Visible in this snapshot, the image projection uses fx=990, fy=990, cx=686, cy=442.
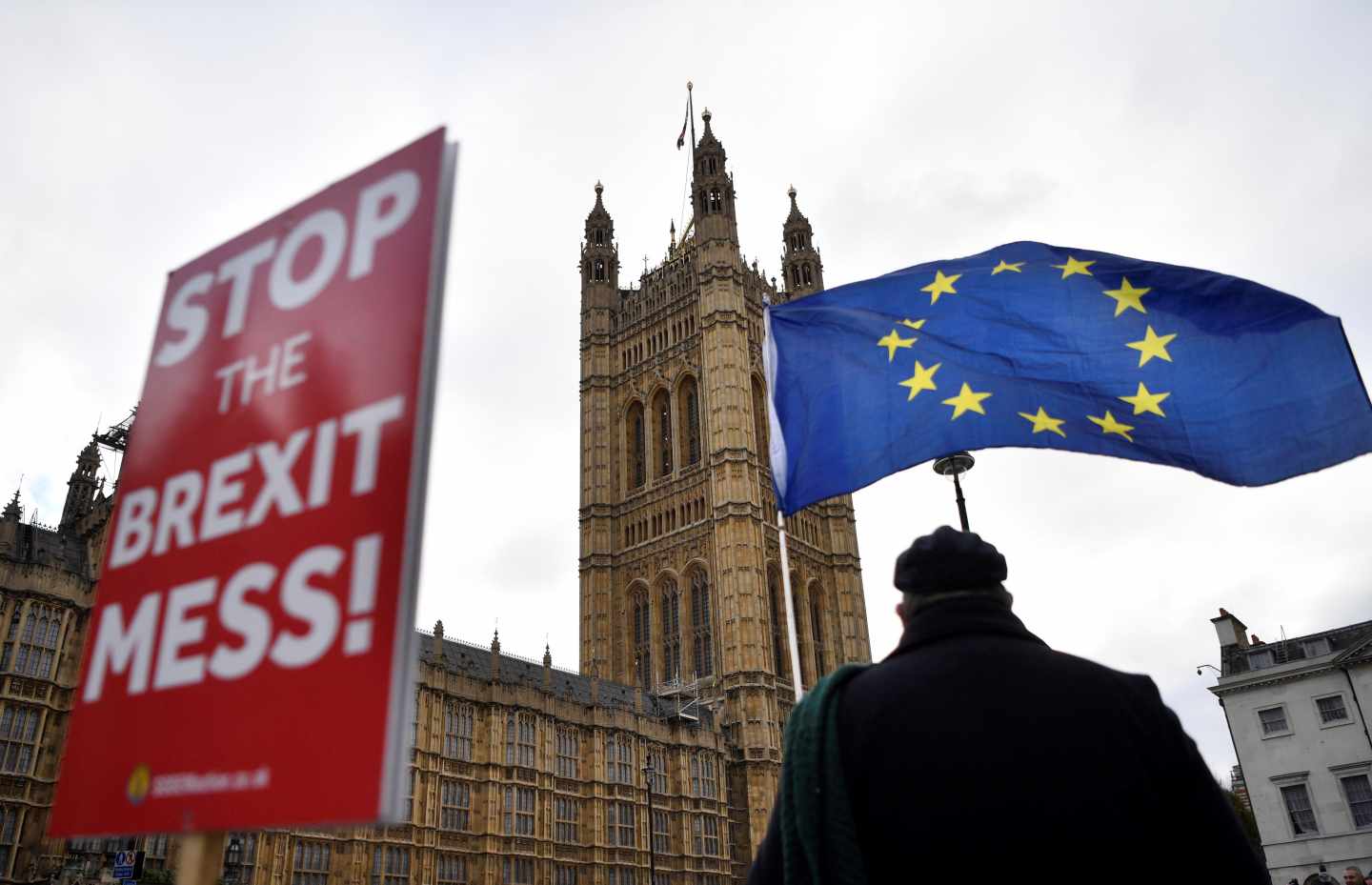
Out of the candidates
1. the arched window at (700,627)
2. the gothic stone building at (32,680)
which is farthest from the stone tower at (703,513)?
the gothic stone building at (32,680)

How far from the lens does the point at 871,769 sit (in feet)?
7.88

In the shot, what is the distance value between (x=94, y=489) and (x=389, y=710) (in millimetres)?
45136

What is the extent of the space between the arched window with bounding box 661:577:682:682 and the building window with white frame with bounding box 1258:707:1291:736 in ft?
103

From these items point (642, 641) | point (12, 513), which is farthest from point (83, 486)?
point (642, 641)

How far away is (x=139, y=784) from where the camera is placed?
2.88 metres

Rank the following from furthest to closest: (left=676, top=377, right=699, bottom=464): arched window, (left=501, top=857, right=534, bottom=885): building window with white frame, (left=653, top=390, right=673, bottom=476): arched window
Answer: (left=653, top=390, right=673, bottom=476): arched window < (left=676, top=377, right=699, bottom=464): arched window < (left=501, top=857, right=534, bottom=885): building window with white frame

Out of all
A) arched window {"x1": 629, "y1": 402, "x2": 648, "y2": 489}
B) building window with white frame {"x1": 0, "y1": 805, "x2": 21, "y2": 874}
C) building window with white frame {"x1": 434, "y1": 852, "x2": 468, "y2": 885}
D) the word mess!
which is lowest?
the word mess!

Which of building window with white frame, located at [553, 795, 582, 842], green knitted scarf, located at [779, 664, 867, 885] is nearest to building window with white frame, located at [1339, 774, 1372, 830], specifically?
building window with white frame, located at [553, 795, 582, 842]

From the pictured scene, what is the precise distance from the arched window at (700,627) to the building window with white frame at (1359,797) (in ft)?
105

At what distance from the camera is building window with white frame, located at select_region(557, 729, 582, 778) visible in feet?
139

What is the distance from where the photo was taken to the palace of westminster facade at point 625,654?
95.7 feet

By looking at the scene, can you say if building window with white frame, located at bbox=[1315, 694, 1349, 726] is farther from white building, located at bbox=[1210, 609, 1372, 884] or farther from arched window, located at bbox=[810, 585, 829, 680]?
arched window, located at bbox=[810, 585, 829, 680]

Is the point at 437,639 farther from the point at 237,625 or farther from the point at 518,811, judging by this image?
the point at 237,625

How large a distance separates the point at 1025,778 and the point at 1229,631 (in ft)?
129
